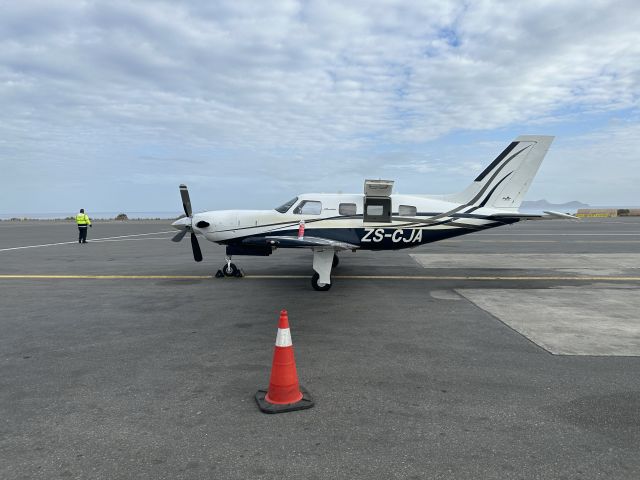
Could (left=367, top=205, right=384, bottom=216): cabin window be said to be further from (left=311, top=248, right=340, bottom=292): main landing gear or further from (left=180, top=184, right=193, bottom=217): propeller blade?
(left=180, top=184, right=193, bottom=217): propeller blade

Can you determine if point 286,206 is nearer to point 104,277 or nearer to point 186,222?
point 186,222

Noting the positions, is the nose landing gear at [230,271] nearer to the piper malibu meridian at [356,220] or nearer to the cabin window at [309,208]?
the piper malibu meridian at [356,220]

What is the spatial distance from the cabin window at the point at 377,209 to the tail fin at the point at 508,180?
2.40 m

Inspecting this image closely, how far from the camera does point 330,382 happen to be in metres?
4.54

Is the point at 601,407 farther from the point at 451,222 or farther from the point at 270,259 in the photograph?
the point at 270,259

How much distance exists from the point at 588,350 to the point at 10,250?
2374 cm

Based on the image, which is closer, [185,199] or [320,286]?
[320,286]

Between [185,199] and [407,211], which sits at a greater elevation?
[185,199]

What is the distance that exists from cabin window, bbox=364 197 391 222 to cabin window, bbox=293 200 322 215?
136 centimetres

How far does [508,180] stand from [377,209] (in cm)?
429

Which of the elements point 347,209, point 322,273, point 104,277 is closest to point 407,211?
point 347,209

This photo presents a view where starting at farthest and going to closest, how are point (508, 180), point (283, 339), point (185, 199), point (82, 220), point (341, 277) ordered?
point (82, 220), point (508, 180), point (341, 277), point (185, 199), point (283, 339)

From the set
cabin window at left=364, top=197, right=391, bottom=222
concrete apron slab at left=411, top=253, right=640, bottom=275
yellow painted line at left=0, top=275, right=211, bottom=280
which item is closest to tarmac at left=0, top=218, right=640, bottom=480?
yellow painted line at left=0, top=275, right=211, bottom=280

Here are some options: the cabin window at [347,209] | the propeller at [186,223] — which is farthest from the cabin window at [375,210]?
the propeller at [186,223]
